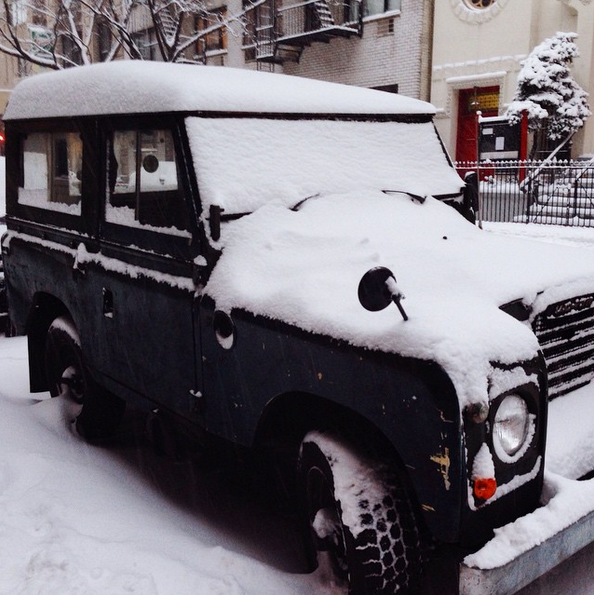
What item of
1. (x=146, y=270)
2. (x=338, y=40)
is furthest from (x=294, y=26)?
(x=146, y=270)

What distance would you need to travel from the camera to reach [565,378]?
3146 millimetres

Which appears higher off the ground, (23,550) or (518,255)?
(518,255)

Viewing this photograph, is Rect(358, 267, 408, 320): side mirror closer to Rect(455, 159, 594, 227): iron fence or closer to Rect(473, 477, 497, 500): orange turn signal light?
Rect(473, 477, 497, 500): orange turn signal light

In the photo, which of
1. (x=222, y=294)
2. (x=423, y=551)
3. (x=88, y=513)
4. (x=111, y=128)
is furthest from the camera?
(x=111, y=128)

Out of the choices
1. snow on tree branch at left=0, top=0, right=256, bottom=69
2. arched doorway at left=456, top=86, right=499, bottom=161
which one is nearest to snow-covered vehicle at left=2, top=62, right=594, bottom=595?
snow on tree branch at left=0, top=0, right=256, bottom=69

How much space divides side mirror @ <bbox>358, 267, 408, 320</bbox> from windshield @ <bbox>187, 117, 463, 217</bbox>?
40.6 inches

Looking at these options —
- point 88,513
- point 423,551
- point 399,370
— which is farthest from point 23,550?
point 399,370

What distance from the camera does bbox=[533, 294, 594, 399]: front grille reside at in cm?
302

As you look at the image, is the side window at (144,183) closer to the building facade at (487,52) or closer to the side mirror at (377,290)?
the side mirror at (377,290)

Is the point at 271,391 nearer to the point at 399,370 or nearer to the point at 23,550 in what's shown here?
the point at 399,370

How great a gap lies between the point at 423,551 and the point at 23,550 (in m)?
1.74

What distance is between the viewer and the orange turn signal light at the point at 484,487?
232 centimetres

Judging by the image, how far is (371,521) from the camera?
2584 millimetres

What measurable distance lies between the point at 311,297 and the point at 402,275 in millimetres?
400
